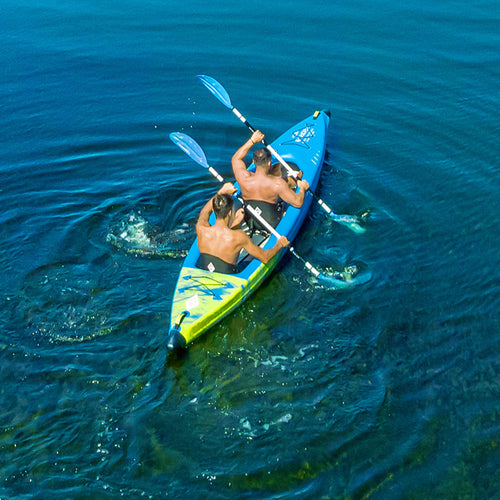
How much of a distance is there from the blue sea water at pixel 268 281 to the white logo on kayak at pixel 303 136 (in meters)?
0.78

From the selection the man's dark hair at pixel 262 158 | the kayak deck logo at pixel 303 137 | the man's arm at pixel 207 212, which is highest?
the man's dark hair at pixel 262 158

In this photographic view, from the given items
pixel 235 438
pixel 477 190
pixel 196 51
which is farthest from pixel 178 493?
pixel 196 51

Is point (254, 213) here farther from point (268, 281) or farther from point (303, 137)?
point (303, 137)

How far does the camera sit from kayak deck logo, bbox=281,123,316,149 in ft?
41.6

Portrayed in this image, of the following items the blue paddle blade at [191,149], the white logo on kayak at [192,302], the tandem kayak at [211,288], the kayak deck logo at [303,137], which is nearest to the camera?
the tandem kayak at [211,288]

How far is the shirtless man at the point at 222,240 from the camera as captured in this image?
877 centimetres

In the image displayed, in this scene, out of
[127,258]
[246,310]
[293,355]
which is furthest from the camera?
[127,258]

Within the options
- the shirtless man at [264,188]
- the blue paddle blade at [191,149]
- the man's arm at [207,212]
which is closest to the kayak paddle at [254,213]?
the blue paddle blade at [191,149]

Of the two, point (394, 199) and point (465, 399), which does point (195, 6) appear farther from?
point (465, 399)

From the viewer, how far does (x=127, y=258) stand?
10.0 meters

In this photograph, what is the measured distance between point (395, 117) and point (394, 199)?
321cm

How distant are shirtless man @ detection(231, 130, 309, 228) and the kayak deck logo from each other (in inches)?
84.9

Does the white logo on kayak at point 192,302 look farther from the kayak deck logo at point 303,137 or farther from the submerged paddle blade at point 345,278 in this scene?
the kayak deck logo at point 303,137

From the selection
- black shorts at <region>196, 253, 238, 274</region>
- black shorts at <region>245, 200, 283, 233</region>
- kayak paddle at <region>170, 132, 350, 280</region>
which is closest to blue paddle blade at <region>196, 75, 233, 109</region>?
kayak paddle at <region>170, 132, 350, 280</region>
